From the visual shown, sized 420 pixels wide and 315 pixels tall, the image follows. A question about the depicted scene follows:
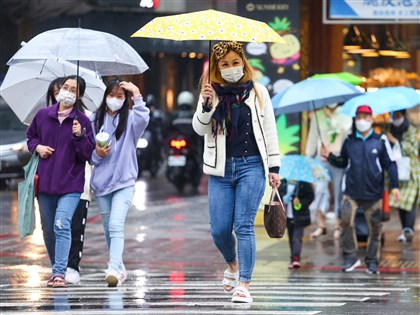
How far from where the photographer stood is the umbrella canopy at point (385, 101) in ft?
44.1

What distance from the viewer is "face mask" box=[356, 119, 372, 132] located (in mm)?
12297

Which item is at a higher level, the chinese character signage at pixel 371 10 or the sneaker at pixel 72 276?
the chinese character signage at pixel 371 10

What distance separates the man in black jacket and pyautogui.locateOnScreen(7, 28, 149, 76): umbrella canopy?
106 inches

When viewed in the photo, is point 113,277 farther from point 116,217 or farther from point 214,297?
point 214,297

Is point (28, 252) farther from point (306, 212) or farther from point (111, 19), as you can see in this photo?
point (111, 19)

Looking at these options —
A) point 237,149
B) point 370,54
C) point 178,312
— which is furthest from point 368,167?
point 370,54

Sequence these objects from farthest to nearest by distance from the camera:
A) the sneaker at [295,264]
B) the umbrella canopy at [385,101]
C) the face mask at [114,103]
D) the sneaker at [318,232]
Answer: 1. the sneaker at [318,232]
2. the umbrella canopy at [385,101]
3. the sneaker at [295,264]
4. the face mask at [114,103]

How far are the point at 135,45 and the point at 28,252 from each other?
6.81 metres

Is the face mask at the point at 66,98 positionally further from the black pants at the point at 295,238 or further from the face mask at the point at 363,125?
the black pants at the point at 295,238

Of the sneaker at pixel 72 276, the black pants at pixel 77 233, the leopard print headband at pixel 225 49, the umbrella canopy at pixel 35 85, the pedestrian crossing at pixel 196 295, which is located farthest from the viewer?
the umbrella canopy at pixel 35 85

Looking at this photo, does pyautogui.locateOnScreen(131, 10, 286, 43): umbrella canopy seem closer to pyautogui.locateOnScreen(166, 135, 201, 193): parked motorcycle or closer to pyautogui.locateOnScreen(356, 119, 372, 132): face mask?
pyautogui.locateOnScreen(356, 119, 372, 132): face mask

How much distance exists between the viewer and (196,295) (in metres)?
9.87

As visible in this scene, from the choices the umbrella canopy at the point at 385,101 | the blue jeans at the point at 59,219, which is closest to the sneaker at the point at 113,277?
the blue jeans at the point at 59,219

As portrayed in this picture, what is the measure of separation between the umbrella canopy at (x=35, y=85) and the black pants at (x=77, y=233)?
1.15 meters
